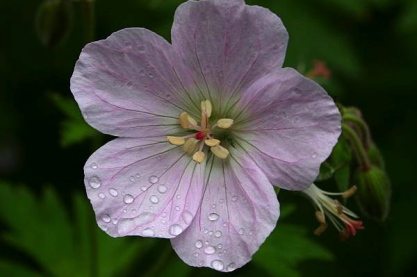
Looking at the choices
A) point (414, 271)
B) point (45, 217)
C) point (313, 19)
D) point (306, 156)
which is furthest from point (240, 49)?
point (414, 271)

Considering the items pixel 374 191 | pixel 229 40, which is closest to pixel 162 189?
pixel 229 40

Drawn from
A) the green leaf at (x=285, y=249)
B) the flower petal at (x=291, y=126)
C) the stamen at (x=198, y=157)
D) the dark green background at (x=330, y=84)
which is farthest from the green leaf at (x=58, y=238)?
the flower petal at (x=291, y=126)

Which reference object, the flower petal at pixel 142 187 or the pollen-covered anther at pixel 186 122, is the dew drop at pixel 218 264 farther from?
the pollen-covered anther at pixel 186 122

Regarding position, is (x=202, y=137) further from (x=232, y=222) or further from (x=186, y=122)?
(x=232, y=222)

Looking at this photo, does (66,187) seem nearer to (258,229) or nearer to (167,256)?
(167,256)

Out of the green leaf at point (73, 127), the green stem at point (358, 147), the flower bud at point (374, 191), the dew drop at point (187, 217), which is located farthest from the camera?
the green leaf at point (73, 127)

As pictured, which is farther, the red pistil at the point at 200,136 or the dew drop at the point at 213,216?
the red pistil at the point at 200,136
